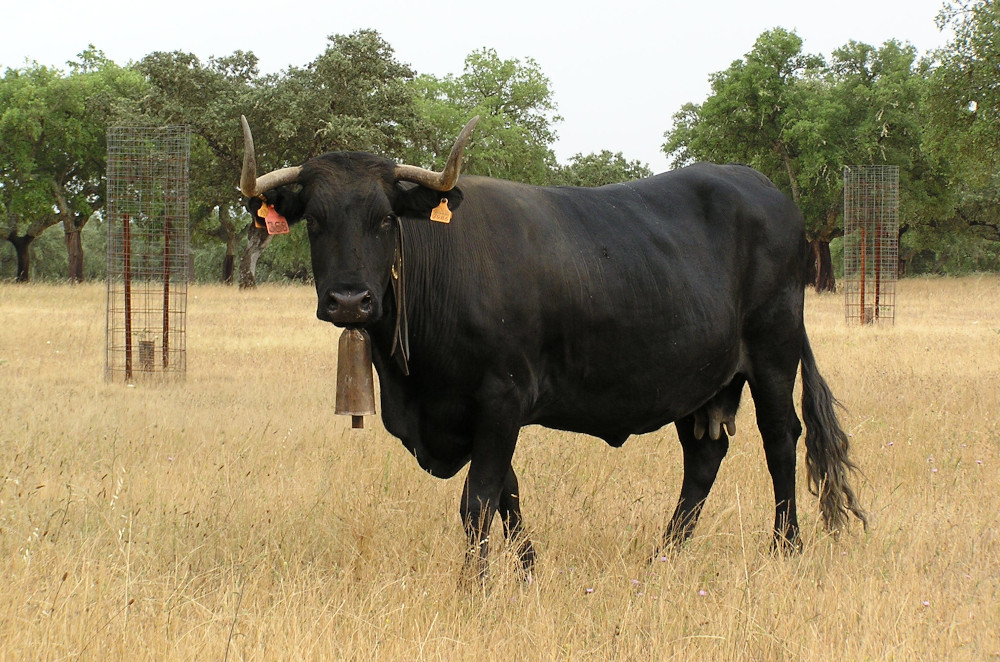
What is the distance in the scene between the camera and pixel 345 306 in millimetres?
4355

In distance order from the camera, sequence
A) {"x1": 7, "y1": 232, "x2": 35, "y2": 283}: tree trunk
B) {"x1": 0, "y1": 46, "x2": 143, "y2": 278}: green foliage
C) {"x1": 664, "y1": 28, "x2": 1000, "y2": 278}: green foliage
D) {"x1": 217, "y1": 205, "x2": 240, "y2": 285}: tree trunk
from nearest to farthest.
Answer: {"x1": 664, "y1": 28, "x2": 1000, "y2": 278}: green foliage → {"x1": 0, "y1": 46, "x2": 143, "y2": 278}: green foliage → {"x1": 217, "y1": 205, "x2": 240, "y2": 285}: tree trunk → {"x1": 7, "y1": 232, "x2": 35, "y2": 283}: tree trunk

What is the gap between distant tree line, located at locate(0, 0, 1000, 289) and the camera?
113 feet

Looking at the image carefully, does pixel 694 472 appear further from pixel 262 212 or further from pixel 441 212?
pixel 262 212

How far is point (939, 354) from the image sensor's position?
1476 cm

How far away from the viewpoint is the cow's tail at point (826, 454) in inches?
235

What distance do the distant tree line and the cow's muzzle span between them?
21.3 meters

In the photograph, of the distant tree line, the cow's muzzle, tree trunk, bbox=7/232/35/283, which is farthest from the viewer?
tree trunk, bbox=7/232/35/283

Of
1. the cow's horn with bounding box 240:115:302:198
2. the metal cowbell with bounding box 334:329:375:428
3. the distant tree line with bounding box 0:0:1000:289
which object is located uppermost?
the distant tree line with bounding box 0:0:1000:289

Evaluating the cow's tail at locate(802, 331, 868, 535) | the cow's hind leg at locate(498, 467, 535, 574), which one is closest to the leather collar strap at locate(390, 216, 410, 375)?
the cow's hind leg at locate(498, 467, 535, 574)

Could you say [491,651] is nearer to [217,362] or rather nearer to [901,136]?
[217,362]

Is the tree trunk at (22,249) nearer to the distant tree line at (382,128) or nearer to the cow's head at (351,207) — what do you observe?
the distant tree line at (382,128)

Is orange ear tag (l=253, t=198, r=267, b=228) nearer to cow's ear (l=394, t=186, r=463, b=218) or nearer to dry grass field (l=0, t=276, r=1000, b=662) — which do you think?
cow's ear (l=394, t=186, r=463, b=218)

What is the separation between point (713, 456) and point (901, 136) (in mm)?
36710

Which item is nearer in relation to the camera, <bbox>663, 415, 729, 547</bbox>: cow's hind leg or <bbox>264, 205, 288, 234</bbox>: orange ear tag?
<bbox>264, 205, 288, 234</bbox>: orange ear tag
